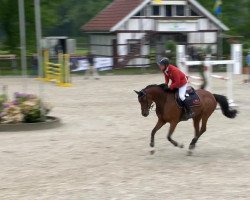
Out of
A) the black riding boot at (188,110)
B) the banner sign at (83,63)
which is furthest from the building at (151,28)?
the black riding boot at (188,110)

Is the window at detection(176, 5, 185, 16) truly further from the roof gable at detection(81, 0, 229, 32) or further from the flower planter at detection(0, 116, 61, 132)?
the flower planter at detection(0, 116, 61, 132)

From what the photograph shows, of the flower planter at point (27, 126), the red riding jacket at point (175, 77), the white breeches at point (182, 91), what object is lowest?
the flower planter at point (27, 126)

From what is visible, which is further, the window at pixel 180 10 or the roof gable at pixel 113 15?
the window at pixel 180 10

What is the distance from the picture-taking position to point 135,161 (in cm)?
1007

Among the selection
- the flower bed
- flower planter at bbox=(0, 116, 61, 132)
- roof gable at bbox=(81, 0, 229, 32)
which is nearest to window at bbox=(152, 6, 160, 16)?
roof gable at bbox=(81, 0, 229, 32)

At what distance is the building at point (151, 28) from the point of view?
39375mm

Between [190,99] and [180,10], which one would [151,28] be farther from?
[190,99]

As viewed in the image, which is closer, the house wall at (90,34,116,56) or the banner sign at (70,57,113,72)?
the banner sign at (70,57,113,72)

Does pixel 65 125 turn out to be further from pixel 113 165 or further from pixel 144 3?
pixel 144 3

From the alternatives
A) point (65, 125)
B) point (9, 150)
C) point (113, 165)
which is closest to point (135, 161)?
point (113, 165)

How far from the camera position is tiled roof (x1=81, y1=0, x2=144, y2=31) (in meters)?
40.6

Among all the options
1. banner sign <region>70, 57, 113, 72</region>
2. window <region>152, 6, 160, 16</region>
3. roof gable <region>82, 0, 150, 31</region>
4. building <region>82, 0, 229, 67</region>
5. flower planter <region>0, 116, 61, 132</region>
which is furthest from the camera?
window <region>152, 6, 160, 16</region>

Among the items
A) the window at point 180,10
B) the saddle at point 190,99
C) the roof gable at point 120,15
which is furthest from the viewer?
the window at point 180,10

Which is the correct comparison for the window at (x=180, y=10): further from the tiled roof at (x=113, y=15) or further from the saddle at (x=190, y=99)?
the saddle at (x=190, y=99)
